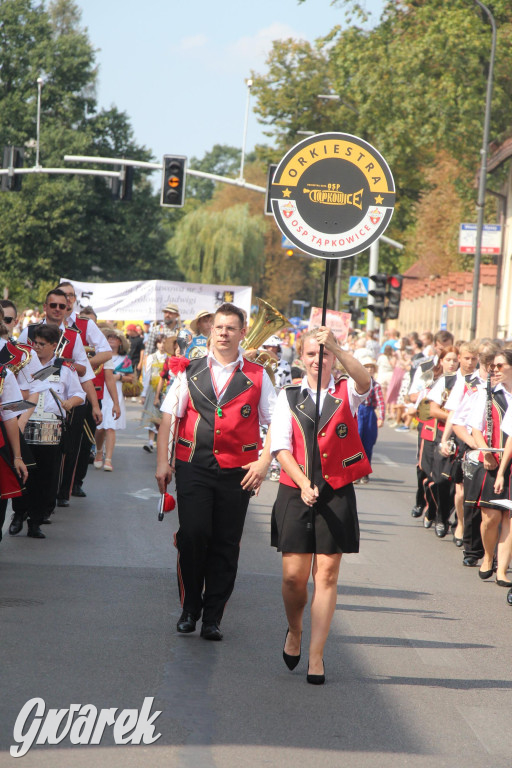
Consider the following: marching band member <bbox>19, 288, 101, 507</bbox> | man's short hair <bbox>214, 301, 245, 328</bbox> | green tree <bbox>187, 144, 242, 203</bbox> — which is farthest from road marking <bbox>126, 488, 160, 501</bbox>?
green tree <bbox>187, 144, 242, 203</bbox>

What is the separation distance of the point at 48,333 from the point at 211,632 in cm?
397

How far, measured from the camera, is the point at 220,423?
703 centimetres

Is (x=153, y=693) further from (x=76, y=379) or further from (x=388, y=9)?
(x=388, y=9)

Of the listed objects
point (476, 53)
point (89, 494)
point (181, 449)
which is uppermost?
point (476, 53)

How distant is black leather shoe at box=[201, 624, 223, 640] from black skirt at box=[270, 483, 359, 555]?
0.90m

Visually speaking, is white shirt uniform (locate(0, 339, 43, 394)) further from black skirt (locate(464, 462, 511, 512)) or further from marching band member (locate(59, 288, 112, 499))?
black skirt (locate(464, 462, 511, 512))

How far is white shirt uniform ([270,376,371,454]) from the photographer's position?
6469 millimetres

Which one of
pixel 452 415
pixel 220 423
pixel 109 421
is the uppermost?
pixel 220 423

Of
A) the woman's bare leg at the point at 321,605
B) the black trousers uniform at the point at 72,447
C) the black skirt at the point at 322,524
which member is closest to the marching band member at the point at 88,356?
the black trousers uniform at the point at 72,447

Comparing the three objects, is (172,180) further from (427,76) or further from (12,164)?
(427,76)

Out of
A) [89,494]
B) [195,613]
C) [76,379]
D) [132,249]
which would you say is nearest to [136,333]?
[89,494]

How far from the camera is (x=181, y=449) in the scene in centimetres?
712

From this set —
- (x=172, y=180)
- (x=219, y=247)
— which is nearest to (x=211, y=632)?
(x=172, y=180)

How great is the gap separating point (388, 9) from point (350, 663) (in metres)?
37.2
